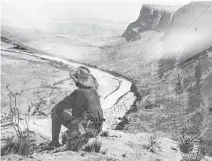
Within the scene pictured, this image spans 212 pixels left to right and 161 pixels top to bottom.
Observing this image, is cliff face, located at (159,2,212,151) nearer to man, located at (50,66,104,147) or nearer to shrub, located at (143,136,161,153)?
shrub, located at (143,136,161,153)

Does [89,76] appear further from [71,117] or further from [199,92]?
[199,92]

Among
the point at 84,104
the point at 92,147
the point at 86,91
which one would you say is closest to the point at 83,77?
the point at 86,91

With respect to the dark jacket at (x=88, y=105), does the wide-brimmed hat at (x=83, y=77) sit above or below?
above

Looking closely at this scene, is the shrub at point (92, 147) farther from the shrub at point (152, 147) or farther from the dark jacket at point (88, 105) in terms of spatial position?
the shrub at point (152, 147)

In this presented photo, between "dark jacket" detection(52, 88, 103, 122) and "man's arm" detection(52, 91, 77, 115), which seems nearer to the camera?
"dark jacket" detection(52, 88, 103, 122)

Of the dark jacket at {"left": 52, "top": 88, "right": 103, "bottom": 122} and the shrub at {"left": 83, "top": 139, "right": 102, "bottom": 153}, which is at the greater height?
the dark jacket at {"left": 52, "top": 88, "right": 103, "bottom": 122}

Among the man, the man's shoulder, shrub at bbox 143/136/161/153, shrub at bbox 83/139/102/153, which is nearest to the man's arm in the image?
the man

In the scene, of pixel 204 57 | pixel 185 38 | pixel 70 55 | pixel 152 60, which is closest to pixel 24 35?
pixel 70 55

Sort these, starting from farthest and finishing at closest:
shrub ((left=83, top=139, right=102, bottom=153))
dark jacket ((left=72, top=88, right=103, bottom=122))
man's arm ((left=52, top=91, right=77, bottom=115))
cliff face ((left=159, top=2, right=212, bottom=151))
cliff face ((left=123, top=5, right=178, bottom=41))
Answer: cliff face ((left=123, top=5, right=178, bottom=41)) → cliff face ((left=159, top=2, right=212, bottom=151)) → shrub ((left=83, top=139, right=102, bottom=153)) → man's arm ((left=52, top=91, right=77, bottom=115)) → dark jacket ((left=72, top=88, right=103, bottom=122))

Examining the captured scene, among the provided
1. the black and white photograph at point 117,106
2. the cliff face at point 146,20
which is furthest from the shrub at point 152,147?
the cliff face at point 146,20
